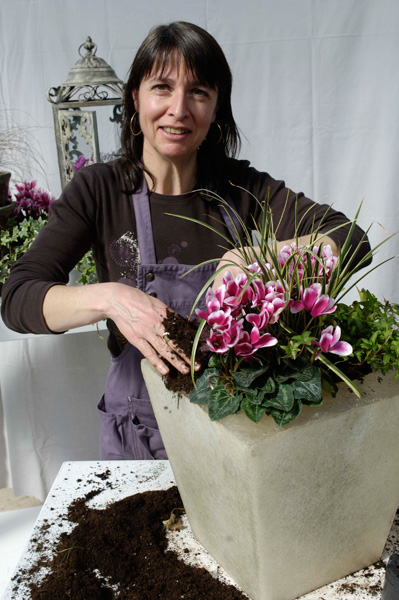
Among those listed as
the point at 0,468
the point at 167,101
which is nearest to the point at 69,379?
the point at 0,468

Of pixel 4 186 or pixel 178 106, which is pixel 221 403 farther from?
pixel 4 186

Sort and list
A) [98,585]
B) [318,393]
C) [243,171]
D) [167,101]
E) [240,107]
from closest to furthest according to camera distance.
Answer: [318,393] → [98,585] → [167,101] → [243,171] → [240,107]

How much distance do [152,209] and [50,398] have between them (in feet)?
3.70

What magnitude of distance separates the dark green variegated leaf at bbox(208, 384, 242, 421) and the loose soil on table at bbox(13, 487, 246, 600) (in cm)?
28

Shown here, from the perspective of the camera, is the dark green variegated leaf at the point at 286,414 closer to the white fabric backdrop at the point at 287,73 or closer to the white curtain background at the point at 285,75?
the white curtain background at the point at 285,75

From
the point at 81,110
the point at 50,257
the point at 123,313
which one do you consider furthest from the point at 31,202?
the point at 123,313

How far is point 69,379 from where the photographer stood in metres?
2.31

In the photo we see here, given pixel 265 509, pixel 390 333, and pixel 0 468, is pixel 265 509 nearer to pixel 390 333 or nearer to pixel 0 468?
pixel 390 333

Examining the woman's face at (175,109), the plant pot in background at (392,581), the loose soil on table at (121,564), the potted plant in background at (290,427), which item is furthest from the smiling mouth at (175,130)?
the plant pot in background at (392,581)

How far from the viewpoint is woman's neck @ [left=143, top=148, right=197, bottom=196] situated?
150cm

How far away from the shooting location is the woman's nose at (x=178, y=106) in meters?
1.30

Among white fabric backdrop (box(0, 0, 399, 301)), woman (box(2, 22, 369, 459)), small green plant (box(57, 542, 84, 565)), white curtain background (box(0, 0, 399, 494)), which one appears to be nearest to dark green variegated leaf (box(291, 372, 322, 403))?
small green plant (box(57, 542, 84, 565))

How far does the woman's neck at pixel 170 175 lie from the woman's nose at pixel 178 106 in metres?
0.19

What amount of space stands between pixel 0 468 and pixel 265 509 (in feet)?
6.63
